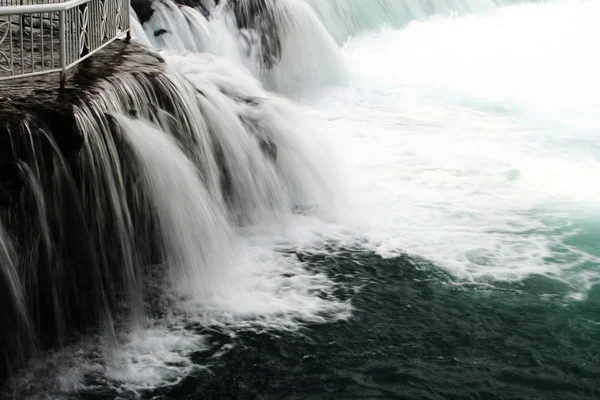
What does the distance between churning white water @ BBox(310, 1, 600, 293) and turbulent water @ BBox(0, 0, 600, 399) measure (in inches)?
1.9

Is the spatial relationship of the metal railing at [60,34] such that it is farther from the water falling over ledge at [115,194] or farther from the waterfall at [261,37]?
the waterfall at [261,37]

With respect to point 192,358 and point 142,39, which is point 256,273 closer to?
point 192,358

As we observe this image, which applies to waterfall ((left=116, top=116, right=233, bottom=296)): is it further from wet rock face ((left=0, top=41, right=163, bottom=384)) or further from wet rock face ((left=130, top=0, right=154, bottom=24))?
wet rock face ((left=130, top=0, right=154, bottom=24))

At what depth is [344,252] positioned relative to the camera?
8258mm

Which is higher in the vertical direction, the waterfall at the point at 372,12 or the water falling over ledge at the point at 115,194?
the waterfall at the point at 372,12

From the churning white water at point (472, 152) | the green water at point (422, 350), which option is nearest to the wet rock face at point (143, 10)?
the churning white water at point (472, 152)

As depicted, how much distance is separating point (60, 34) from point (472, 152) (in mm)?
8053

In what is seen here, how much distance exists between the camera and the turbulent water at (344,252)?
5918 mm

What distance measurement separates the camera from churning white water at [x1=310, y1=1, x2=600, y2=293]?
8.76 m

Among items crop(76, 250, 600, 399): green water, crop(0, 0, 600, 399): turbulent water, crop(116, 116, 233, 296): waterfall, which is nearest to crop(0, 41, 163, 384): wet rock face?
crop(0, 0, 600, 399): turbulent water

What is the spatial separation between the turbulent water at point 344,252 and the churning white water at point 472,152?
5 centimetres

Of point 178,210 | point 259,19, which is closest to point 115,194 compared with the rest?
point 178,210

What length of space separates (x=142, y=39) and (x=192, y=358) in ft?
22.7

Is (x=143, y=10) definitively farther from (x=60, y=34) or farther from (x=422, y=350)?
(x=422, y=350)
